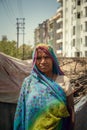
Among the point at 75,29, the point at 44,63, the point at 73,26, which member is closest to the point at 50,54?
the point at 44,63

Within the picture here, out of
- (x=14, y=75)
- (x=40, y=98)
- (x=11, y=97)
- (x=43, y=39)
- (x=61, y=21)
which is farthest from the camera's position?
(x=43, y=39)

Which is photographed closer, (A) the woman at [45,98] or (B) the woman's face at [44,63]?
(A) the woman at [45,98]

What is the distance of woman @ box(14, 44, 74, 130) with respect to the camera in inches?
136

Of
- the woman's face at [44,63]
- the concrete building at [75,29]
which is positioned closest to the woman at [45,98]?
the woman's face at [44,63]

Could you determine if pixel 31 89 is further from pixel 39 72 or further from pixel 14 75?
pixel 14 75

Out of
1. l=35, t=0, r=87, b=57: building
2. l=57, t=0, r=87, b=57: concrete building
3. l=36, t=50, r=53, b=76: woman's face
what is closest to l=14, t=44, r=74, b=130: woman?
l=36, t=50, r=53, b=76: woman's face

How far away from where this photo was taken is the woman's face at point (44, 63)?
11.8 ft

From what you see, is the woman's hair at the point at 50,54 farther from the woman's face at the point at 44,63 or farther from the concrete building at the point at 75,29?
the concrete building at the point at 75,29

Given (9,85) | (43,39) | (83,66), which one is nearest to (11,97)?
(9,85)

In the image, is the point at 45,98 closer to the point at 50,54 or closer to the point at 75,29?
the point at 50,54

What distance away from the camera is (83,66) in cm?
3083

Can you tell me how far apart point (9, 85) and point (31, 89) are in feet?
18.5

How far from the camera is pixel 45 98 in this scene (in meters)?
3.46

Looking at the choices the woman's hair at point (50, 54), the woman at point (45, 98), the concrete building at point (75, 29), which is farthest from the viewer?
the concrete building at point (75, 29)
